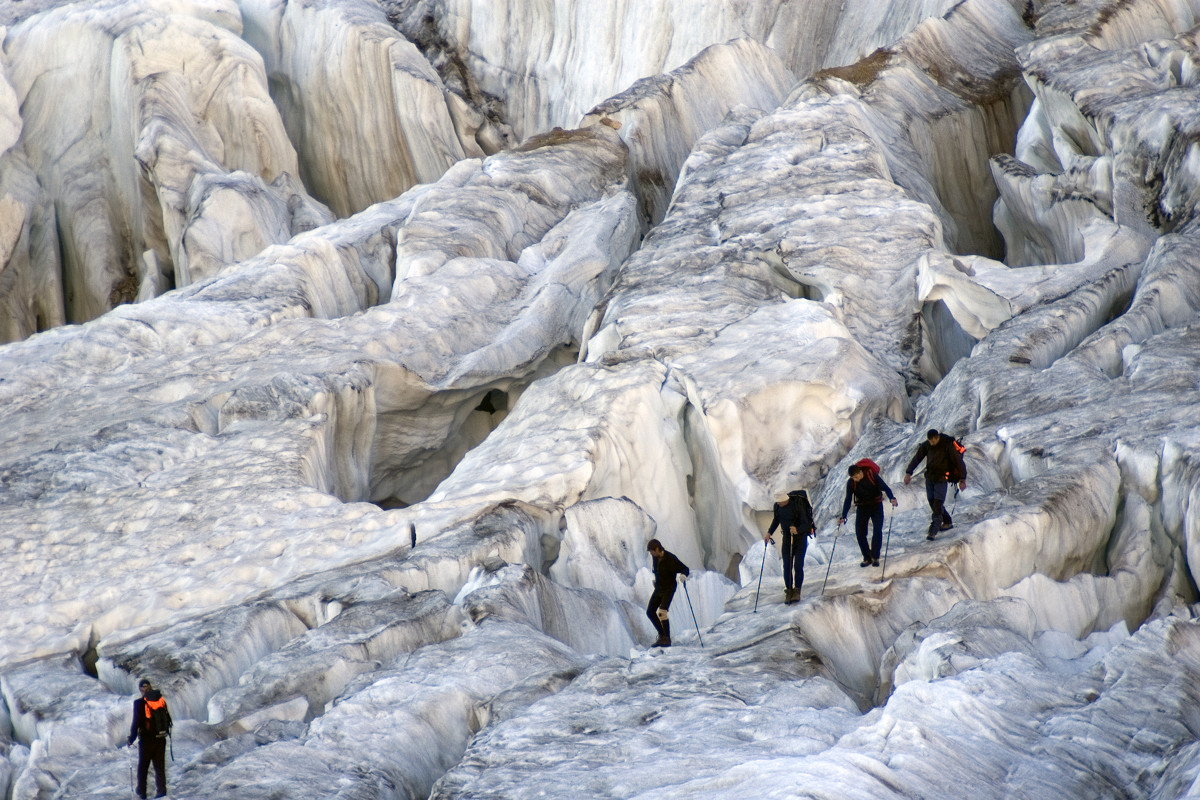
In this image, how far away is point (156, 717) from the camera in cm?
859

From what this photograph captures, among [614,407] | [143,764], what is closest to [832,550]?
[614,407]

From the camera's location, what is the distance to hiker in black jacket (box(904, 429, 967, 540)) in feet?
34.4

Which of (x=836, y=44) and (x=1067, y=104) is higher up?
(x=836, y=44)

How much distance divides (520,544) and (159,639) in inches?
145

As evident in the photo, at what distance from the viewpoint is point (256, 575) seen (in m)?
13.5

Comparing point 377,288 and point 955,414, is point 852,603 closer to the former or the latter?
point 955,414

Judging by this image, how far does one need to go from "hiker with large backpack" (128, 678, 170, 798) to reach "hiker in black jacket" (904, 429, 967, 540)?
6065 millimetres

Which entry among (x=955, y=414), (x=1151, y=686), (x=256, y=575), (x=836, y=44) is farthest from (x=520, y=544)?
(x=836, y=44)

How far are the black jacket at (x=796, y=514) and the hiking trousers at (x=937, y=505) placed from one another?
1.22 metres

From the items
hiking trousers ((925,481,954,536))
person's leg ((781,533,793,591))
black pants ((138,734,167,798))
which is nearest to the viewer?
black pants ((138,734,167,798))

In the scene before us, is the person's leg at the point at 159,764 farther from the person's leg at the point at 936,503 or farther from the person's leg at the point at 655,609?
the person's leg at the point at 936,503

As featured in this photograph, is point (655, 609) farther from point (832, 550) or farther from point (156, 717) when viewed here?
point (156, 717)

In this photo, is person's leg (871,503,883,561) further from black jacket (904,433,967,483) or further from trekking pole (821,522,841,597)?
black jacket (904,433,967,483)

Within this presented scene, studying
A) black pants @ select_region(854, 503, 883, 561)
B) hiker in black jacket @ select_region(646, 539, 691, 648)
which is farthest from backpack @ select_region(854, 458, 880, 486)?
hiker in black jacket @ select_region(646, 539, 691, 648)
